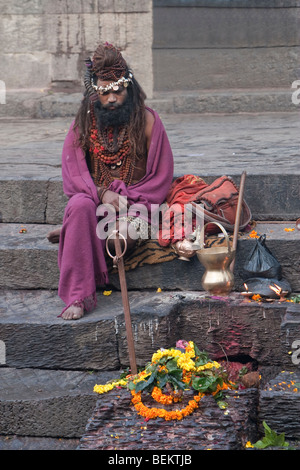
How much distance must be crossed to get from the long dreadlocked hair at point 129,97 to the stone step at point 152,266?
79cm

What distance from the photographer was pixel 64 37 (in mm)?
9328

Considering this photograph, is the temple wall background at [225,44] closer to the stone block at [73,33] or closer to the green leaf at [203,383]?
the stone block at [73,33]

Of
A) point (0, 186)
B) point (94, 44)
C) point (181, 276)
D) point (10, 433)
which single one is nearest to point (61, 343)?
point (10, 433)

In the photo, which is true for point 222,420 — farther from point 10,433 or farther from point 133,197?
point 133,197

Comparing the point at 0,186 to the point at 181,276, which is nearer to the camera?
the point at 181,276

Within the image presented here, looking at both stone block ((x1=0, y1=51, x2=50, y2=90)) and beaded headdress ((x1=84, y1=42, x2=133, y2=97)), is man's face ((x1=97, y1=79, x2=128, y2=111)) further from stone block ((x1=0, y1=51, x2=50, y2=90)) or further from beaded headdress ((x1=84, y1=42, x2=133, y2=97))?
stone block ((x1=0, y1=51, x2=50, y2=90))

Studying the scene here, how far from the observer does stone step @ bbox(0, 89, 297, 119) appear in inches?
373

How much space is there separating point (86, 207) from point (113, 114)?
2.36ft

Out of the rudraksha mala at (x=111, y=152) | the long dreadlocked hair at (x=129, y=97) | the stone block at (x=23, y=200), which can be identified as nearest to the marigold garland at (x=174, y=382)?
the rudraksha mala at (x=111, y=152)

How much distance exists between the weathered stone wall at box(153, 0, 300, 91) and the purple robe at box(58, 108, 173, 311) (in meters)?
6.24

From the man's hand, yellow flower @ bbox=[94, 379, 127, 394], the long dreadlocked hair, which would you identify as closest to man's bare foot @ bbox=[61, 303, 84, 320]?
yellow flower @ bbox=[94, 379, 127, 394]
